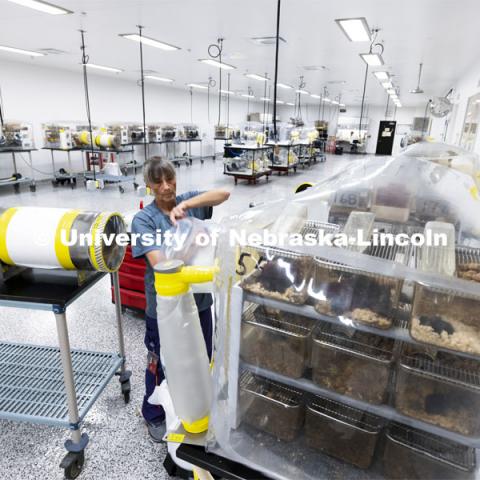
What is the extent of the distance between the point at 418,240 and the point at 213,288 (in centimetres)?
67

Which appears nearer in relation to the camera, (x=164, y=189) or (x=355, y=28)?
(x=164, y=189)

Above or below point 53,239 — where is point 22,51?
above

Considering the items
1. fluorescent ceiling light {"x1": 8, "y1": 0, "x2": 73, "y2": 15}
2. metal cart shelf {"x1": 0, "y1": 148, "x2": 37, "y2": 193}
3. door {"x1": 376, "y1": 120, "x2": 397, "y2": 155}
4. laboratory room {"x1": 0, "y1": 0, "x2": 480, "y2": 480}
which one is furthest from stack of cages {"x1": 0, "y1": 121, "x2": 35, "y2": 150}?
door {"x1": 376, "y1": 120, "x2": 397, "y2": 155}

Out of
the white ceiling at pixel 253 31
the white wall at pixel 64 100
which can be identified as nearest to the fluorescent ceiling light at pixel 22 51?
the white ceiling at pixel 253 31

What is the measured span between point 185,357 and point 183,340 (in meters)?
0.05

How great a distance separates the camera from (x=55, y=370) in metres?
2.19

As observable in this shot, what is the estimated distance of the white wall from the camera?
28.2 feet

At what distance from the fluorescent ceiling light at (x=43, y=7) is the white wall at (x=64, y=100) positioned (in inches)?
202

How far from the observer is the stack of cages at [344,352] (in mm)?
818

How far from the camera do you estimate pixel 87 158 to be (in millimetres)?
10031

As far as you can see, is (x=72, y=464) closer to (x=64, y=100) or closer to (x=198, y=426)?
(x=198, y=426)

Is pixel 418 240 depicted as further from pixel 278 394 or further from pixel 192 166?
pixel 192 166

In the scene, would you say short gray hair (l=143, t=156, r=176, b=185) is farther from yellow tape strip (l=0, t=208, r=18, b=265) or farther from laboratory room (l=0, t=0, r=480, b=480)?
yellow tape strip (l=0, t=208, r=18, b=265)

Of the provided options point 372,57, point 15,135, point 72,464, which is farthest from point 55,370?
point 15,135
